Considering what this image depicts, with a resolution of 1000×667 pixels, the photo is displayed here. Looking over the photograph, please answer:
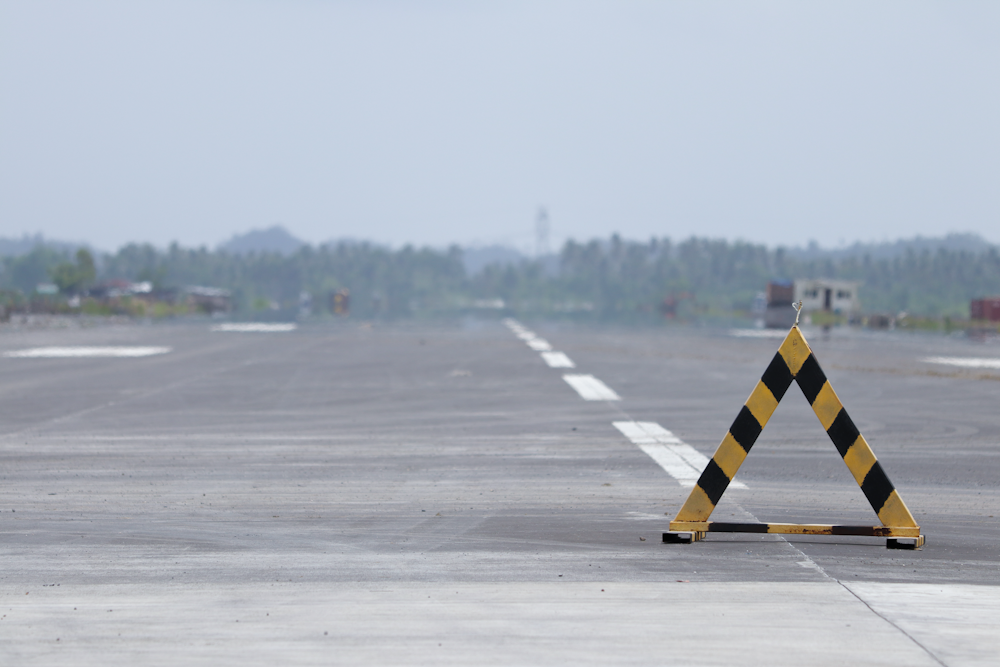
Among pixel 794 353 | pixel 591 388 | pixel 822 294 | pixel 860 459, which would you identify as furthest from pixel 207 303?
pixel 860 459

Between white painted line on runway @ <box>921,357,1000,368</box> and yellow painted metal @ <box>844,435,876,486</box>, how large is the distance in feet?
58.0

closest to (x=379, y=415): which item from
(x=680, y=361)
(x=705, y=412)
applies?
(x=705, y=412)

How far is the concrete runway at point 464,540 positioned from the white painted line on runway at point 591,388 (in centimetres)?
117

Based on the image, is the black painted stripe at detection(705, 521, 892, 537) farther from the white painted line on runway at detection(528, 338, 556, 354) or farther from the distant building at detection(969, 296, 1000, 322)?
the distant building at detection(969, 296, 1000, 322)

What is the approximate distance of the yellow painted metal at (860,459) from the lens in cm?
577

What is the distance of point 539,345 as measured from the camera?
1134 inches

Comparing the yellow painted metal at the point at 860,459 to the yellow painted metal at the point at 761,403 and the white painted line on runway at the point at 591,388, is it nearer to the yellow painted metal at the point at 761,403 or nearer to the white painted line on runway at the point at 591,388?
the yellow painted metal at the point at 761,403

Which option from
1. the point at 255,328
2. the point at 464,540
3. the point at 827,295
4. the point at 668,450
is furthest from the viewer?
the point at 827,295

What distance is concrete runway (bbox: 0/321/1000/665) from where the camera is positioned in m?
4.23

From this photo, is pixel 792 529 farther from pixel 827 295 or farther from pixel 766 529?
pixel 827 295

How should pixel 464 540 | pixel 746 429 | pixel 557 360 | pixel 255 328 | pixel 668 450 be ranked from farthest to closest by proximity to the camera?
pixel 255 328 → pixel 557 360 → pixel 668 450 → pixel 464 540 → pixel 746 429

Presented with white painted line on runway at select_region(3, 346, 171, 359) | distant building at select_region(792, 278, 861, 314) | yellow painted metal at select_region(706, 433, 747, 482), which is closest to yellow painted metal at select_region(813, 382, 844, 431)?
yellow painted metal at select_region(706, 433, 747, 482)

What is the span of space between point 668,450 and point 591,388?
6.50 metres

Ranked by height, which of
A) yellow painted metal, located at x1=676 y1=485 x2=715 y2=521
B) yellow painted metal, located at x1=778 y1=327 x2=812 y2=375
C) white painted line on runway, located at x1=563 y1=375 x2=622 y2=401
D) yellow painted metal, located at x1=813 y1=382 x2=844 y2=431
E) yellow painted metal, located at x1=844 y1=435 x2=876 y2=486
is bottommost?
white painted line on runway, located at x1=563 y1=375 x2=622 y2=401
